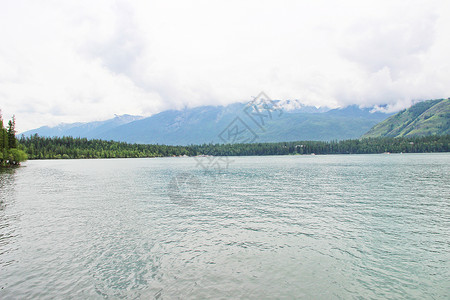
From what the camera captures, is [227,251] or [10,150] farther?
[10,150]

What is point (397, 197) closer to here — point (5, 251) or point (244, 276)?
point (244, 276)

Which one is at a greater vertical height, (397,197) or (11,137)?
(11,137)

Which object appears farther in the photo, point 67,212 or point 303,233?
point 67,212

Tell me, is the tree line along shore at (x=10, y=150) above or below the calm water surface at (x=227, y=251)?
above

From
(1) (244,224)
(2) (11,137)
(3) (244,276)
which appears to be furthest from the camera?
(2) (11,137)

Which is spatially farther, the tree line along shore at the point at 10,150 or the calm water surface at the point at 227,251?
the tree line along shore at the point at 10,150

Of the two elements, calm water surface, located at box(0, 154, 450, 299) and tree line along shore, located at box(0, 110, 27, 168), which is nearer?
calm water surface, located at box(0, 154, 450, 299)

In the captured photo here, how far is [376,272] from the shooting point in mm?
19328

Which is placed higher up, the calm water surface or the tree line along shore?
the tree line along shore

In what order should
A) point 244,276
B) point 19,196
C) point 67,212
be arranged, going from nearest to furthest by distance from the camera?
point 244,276 < point 67,212 < point 19,196

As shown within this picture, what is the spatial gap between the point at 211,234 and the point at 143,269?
9.28 metres

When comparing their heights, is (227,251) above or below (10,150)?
below

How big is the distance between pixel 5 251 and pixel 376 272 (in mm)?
29276

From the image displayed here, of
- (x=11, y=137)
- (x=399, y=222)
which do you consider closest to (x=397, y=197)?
(x=399, y=222)
